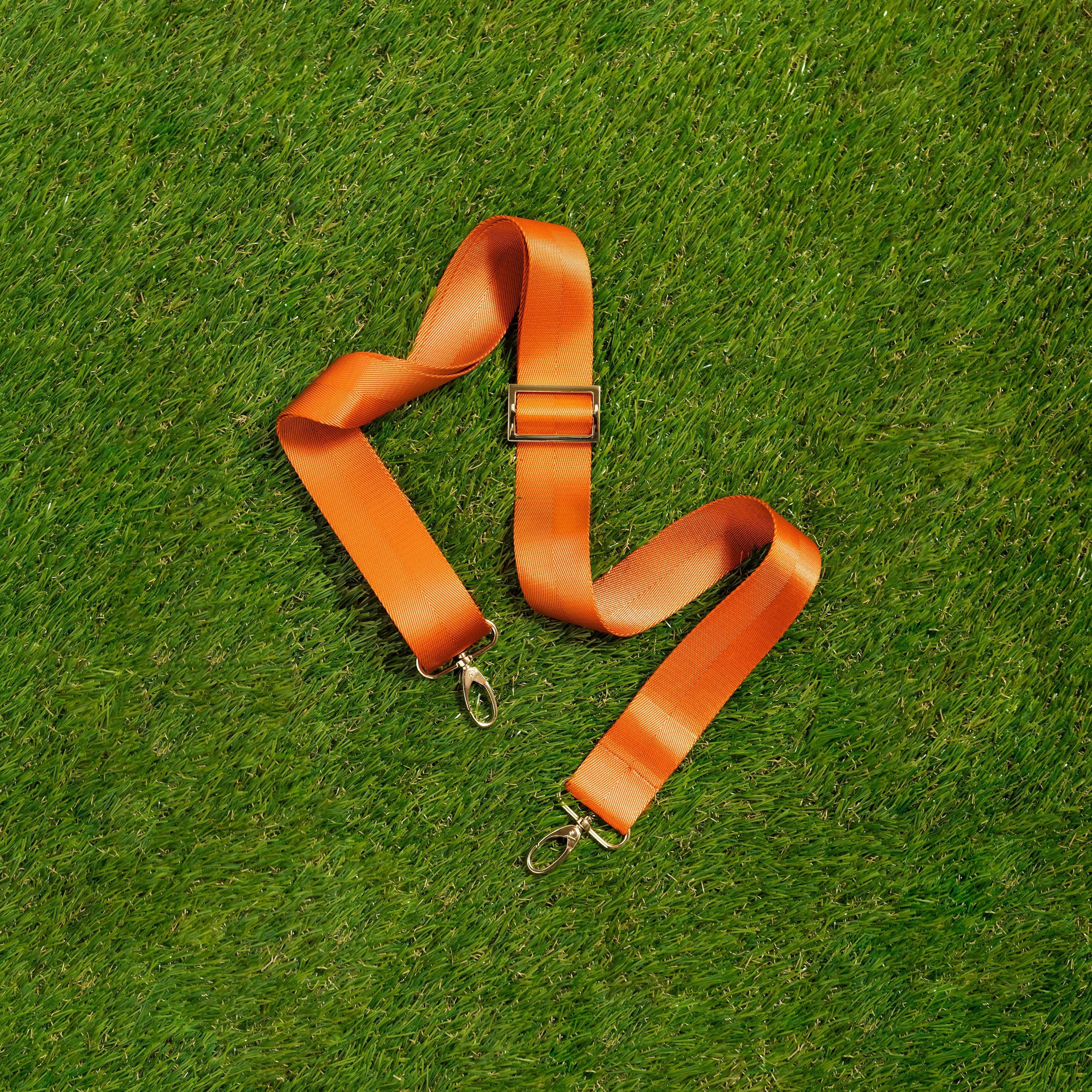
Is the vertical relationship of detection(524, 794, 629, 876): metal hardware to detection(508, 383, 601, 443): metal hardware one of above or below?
below

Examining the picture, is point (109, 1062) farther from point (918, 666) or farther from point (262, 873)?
point (918, 666)

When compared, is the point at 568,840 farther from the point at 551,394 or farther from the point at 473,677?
the point at 551,394

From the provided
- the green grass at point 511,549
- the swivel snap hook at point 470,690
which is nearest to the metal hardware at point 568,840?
the green grass at point 511,549

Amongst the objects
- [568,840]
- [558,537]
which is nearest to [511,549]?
[558,537]

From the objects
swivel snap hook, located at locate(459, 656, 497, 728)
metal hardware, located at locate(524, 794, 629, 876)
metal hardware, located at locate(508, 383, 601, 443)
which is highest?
metal hardware, located at locate(508, 383, 601, 443)

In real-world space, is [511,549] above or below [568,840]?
above

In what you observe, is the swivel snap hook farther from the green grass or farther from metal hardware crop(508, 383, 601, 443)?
metal hardware crop(508, 383, 601, 443)

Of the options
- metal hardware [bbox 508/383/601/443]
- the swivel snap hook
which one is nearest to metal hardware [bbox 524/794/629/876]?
the swivel snap hook

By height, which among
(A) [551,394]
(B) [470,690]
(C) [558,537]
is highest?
(A) [551,394]
